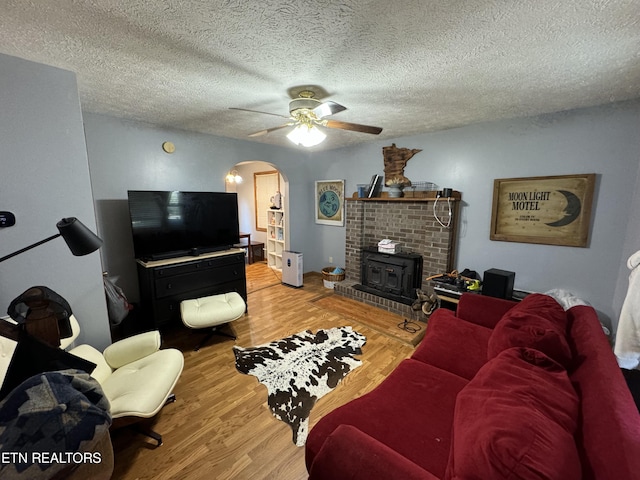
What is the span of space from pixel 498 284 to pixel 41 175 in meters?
3.84

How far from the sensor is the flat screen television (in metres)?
2.81

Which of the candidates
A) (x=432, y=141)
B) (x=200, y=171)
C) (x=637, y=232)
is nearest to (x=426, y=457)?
(x=637, y=232)

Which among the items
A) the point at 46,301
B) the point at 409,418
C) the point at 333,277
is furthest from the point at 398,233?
the point at 46,301

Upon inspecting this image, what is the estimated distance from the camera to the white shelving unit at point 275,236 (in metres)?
5.09

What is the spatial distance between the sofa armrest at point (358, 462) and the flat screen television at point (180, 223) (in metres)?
2.73

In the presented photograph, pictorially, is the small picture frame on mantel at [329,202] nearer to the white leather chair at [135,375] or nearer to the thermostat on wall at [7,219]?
the white leather chair at [135,375]

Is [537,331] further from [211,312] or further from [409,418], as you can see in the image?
[211,312]

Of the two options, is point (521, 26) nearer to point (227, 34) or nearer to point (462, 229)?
point (227, 34)

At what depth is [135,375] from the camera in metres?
1.66

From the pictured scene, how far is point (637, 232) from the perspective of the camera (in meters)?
2.07

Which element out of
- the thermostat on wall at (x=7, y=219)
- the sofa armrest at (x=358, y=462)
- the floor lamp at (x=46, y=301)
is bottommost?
the sofa armrest at (x=358, y=462)

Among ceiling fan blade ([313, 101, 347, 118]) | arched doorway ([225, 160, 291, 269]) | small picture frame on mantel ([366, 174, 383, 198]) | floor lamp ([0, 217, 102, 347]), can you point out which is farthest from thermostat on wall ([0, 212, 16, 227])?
arched doorway ([225, 160, 291, 269])

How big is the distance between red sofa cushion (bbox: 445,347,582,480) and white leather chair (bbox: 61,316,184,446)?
5.05ft

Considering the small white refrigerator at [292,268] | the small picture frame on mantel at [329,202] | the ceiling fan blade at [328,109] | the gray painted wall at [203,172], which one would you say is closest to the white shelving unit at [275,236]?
the small white refrigerator at [292,268]
